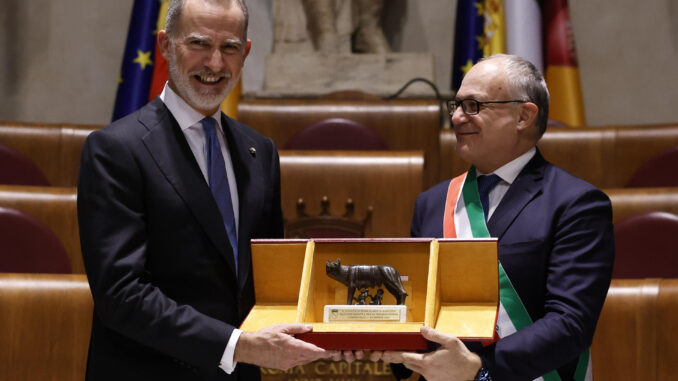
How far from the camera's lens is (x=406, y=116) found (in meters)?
2.49

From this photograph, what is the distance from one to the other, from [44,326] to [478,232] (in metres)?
0.66

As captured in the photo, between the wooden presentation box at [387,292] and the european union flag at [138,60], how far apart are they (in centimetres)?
223

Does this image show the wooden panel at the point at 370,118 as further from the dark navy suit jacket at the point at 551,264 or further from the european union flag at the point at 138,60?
the dark navy suit jacket at the point at 551,264

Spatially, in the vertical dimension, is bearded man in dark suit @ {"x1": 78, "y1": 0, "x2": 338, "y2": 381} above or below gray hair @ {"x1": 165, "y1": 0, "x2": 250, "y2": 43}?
below

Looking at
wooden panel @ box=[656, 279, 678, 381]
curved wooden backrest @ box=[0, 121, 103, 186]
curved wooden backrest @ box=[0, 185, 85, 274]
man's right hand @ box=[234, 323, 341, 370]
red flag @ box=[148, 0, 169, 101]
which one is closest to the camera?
man's right hand @ box=[234, 323, 341, 370]

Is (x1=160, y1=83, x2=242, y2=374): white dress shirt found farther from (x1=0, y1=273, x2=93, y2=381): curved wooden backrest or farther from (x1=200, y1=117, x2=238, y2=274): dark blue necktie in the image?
(x1=0, y1=273, x2=93, y2=381): curved wooden backrest

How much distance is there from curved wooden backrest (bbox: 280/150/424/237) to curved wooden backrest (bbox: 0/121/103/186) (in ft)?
2.38

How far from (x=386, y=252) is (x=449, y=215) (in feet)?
0.43

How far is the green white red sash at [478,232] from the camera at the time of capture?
2.90ft

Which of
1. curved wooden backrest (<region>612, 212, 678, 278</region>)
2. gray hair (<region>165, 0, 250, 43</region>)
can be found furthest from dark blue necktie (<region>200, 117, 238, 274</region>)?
curved wooden backrest (<region>612, 212, 678, 278</region>)

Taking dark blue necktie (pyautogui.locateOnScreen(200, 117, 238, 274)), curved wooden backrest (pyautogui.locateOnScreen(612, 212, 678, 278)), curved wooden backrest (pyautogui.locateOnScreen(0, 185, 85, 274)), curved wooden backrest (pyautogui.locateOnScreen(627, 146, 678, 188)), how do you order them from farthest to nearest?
curved wooden backrest (pyautogui.locateOnScreen(627, 146, 678, 188)) → curved wooden backrest (pyautogui.locateOnScreen(0, 185, 85, 274)) → curved wooden backrest (pyautogui.locateOnScreen(612, 212, 678, 278)) → dark blue necktie (pyautogui.locateOnScreen(200, 117, 238, 274))

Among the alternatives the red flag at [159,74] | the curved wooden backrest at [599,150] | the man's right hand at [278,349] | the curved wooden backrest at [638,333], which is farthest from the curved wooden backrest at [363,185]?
the red flag at [159,74]

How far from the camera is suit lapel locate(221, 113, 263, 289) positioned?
3.01ft

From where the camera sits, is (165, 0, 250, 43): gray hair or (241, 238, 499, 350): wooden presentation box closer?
(241, 238, 499, 350): wooden presentation box
